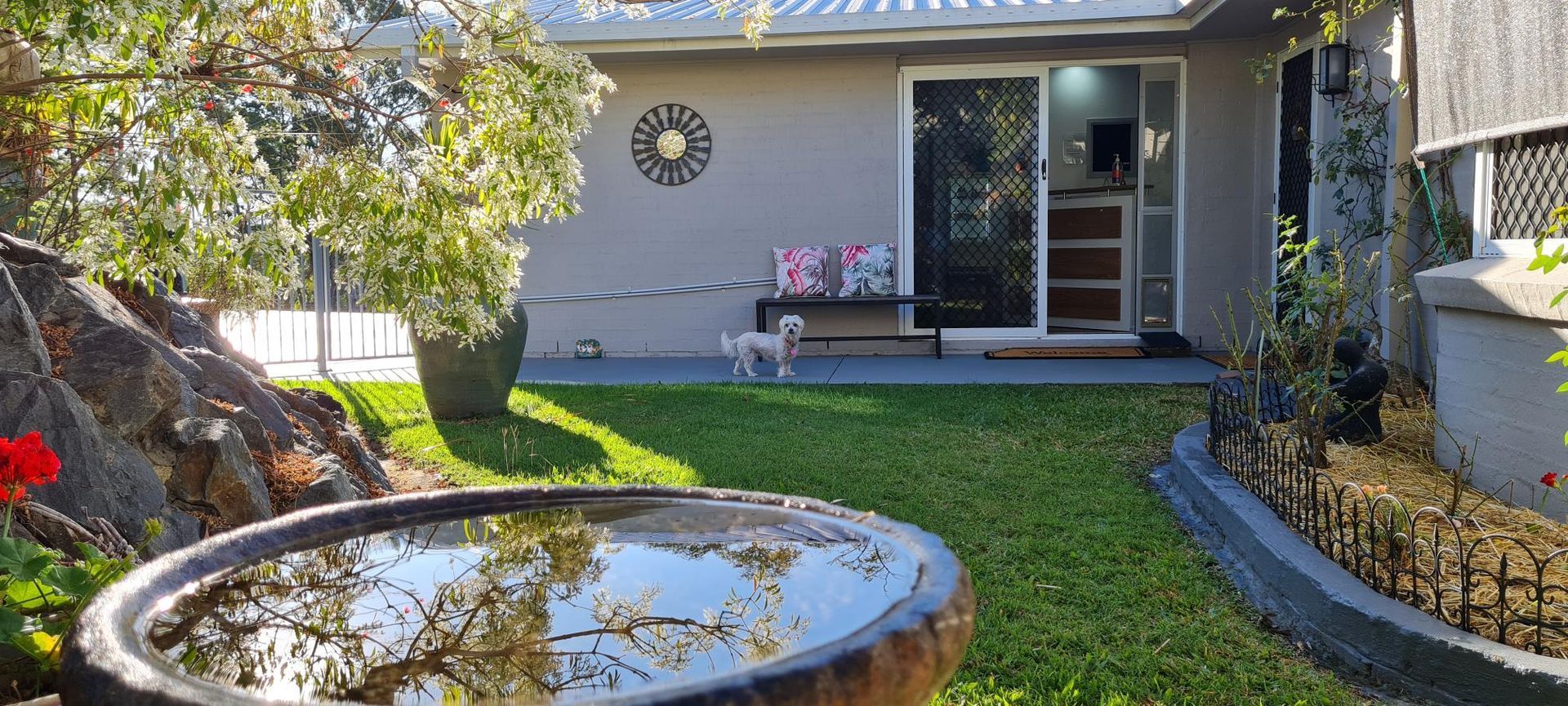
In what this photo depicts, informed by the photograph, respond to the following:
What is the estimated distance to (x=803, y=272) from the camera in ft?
32.8

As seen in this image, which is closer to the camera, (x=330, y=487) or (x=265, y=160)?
(x=265, y=160)

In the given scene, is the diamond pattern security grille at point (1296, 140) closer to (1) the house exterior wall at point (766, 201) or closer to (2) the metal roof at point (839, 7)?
(1) the house exterior wall at point (766, 201)

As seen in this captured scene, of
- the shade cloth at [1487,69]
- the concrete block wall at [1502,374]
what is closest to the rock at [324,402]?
the concrete block wall at [1502,374]

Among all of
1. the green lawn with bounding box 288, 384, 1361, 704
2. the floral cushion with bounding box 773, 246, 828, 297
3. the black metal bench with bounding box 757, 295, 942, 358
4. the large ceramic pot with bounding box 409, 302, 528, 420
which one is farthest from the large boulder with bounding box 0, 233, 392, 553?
the floral cushion with bounding box 773, 246, 828, 297

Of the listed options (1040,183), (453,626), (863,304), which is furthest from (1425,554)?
(1040,183)

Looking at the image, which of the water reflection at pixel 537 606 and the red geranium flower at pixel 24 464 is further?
the red geranium flower at pixel 24 464

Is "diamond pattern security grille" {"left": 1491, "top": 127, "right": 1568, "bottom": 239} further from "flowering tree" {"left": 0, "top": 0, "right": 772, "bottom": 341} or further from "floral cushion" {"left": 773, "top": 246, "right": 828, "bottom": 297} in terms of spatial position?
"floral cushion" {"left": 773, "top": 246, "right": 828, "bottom": 297}

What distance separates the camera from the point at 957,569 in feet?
4.05

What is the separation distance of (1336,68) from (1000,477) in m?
4.37

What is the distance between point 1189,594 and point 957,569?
2.56 m

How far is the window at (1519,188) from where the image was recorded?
4.45m

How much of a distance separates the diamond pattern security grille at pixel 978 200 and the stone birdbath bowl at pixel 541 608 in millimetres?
8762

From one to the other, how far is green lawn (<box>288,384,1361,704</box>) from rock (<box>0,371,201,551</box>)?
2.05 meters

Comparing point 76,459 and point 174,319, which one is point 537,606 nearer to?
point 76,459
